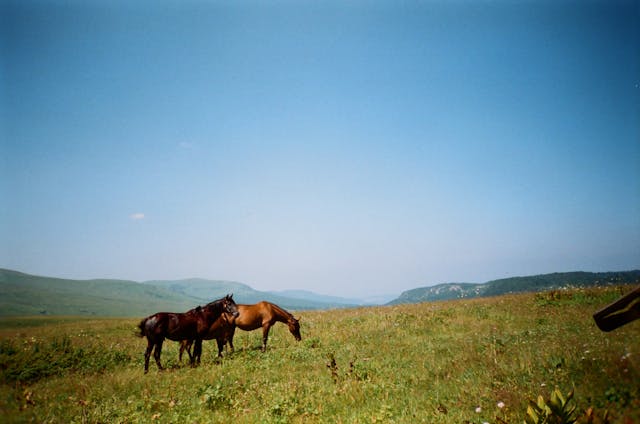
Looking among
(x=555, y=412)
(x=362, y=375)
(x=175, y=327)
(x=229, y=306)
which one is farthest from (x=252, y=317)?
(x=555, y=412)

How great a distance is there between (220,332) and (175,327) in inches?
89.2

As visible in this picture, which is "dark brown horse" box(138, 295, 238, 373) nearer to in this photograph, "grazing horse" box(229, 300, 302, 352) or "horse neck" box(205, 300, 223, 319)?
"horse neck" box(205, 300, 223, 319)

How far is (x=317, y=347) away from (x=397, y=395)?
689 centimetres

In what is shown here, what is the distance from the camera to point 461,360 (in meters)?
9.45

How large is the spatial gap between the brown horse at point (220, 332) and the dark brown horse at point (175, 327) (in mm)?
457

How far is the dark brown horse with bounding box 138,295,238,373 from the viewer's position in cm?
1248

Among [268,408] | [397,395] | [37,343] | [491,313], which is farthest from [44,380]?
[491,313]

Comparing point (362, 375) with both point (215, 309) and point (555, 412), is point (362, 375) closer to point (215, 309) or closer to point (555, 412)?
point (555, 412)

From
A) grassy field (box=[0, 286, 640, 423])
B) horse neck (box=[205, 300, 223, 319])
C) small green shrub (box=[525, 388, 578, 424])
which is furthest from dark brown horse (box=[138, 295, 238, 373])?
small green shrub (box=[525, 388, 578, 424])

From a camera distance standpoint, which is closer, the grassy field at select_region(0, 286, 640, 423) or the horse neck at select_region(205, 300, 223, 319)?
the grassy field at select_region(0, 286, 640, 423)

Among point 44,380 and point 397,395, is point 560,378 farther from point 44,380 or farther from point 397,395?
point 44,380

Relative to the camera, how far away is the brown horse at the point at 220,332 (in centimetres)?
1382

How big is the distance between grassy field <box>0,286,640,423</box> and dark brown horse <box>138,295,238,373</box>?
33.8 inches

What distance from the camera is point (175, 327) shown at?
41.9ft
